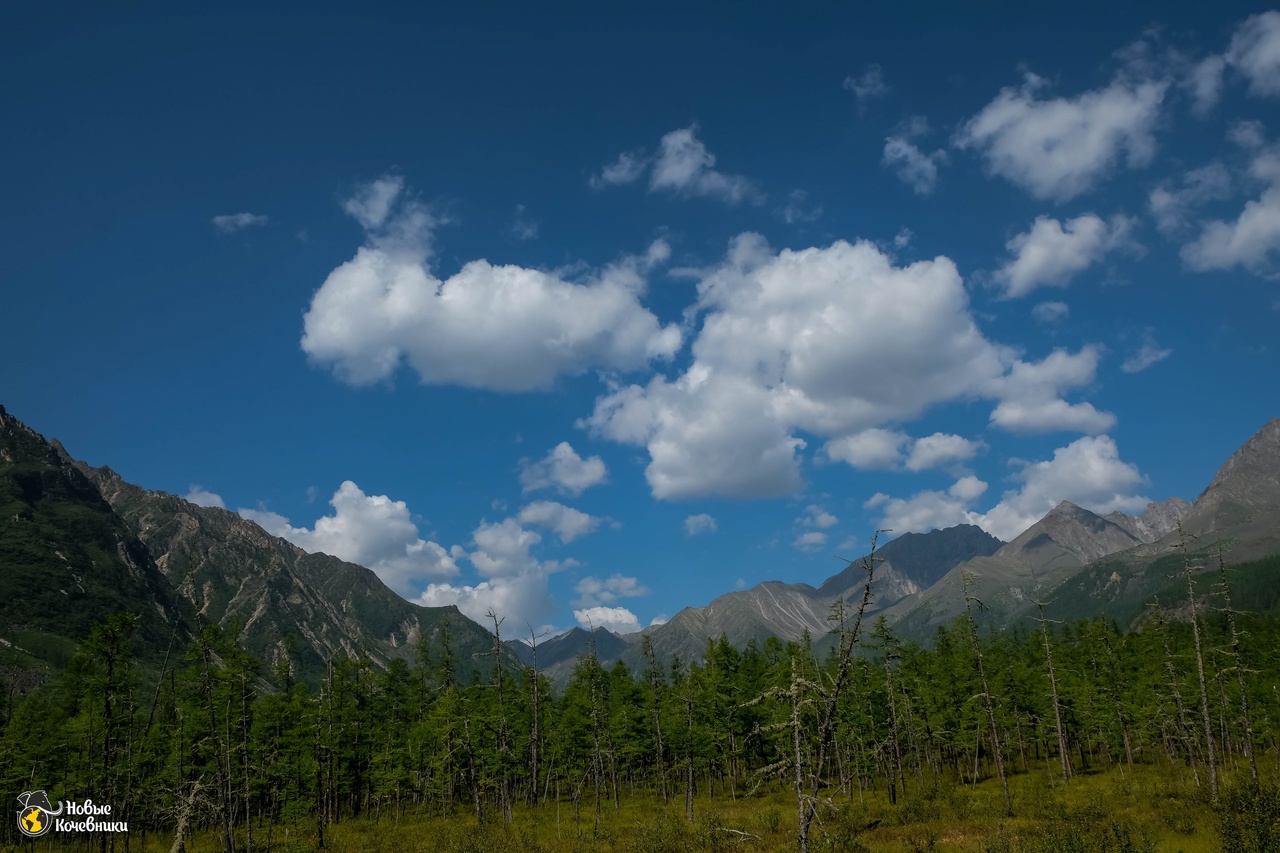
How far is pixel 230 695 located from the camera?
129 feet

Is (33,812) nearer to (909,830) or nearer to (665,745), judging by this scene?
(665,745)

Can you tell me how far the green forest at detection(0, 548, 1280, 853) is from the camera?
113ft

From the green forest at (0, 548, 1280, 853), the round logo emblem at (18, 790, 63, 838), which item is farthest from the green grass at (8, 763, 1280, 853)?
the round logo emblem at (18, 790, 63, 838)

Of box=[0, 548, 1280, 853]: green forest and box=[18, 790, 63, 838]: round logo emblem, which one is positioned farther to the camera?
box=[18, 790, 63, 838]: round logo emblem

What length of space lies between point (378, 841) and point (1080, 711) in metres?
64.1

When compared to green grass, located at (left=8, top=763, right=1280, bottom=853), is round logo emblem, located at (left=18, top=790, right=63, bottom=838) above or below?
above

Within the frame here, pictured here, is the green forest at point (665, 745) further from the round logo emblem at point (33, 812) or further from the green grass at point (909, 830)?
the round logo emblem at point (33, 812)

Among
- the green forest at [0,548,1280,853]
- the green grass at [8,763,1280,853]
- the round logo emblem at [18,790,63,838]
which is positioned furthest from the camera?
the round logo emblem at [18,790,63,838]

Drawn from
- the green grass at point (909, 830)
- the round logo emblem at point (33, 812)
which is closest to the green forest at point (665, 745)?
the green grass at point (909, 830)

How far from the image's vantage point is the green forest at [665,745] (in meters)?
34.5

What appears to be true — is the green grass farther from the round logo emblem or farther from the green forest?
the round logo emblem

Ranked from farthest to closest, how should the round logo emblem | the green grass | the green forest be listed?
1. the round logo emblem
2. the green forest
3. the green grass

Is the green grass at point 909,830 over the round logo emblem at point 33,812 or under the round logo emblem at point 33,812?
under

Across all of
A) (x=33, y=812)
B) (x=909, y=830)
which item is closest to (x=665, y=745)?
(x=909, y=830)
